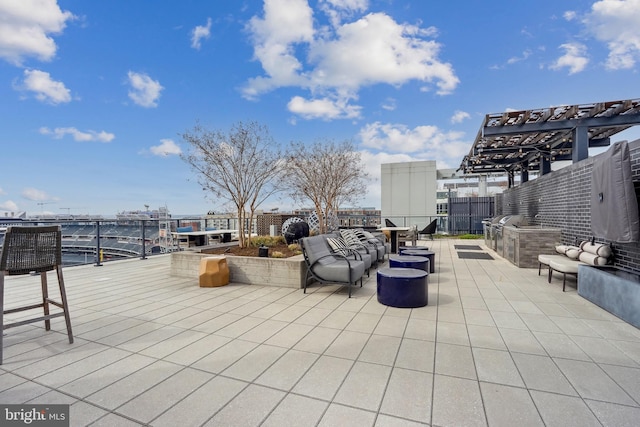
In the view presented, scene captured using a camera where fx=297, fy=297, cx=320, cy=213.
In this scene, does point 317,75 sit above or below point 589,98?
above

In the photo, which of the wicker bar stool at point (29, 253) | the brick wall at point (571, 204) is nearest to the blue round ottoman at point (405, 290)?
the brick wall at point (571, 204)

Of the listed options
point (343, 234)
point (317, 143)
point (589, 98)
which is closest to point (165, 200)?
point (317, 143)

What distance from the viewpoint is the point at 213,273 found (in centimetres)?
482

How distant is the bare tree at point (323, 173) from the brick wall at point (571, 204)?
514 cm

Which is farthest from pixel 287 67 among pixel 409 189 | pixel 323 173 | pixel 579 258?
pixel 409 189

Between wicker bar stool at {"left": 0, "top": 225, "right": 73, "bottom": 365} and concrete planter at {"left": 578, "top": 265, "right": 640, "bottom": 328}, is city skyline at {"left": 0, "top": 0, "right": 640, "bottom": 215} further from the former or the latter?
concrete planter at {"left": 578, "top": 265, "right": 640, "bottom": 328}

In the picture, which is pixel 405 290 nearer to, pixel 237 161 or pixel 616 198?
pixel 616 198

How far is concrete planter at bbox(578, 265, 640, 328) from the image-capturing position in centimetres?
300

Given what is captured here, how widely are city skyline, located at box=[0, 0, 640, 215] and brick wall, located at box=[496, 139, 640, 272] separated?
7.60 ft

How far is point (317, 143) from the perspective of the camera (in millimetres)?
9344

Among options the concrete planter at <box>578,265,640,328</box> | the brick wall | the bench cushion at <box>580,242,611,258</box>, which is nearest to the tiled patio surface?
the concrete planter at <box>578,265,640,328</box>

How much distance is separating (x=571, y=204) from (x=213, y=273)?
276 inches

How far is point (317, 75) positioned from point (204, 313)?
8.43 meters

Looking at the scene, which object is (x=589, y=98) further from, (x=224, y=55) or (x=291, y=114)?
(x=224, y=55)
